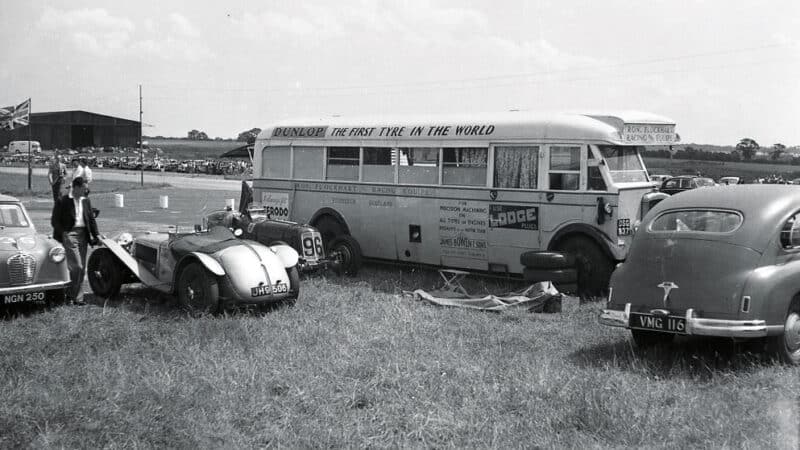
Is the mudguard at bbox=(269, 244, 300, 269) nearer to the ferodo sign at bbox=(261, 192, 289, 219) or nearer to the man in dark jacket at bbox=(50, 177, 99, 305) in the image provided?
the man in dark jacket at bbox=(50, 177, 99, 305)

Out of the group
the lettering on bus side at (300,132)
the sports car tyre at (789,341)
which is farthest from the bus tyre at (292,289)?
the sports car tyre at (789,341)

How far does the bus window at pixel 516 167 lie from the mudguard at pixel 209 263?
468cm

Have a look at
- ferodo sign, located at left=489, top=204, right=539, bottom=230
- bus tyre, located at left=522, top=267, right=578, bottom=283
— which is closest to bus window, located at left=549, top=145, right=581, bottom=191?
ferodo sign, located at left=489, top=204, right=539, bottom=230

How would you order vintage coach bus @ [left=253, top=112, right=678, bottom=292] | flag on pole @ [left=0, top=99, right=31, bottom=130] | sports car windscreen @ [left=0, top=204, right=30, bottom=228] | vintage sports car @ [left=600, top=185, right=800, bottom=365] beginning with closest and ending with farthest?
vintage sports car @ [left=600, top=185, right=800, bottom=365], sports car windscreen @ [left=0, top=204, right=30, bottom=228], vintage coach bus @ [left=253, top=112, right=678, bottom=292], flag on pole @ [left=0, top=99, right=31, bottom=130]

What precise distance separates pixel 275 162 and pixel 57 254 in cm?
604

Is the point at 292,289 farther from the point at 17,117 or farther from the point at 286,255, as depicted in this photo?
the point at 17,117

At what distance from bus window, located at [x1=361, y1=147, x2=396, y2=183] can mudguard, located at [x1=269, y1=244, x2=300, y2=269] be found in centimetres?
354

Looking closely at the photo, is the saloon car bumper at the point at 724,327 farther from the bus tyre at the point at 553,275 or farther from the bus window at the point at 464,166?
the bus window at the point at 464,166

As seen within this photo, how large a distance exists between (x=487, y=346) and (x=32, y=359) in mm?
4375

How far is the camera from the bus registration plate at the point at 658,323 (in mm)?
7078

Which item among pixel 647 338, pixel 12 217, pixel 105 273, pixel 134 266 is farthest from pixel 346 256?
pixel 647 338

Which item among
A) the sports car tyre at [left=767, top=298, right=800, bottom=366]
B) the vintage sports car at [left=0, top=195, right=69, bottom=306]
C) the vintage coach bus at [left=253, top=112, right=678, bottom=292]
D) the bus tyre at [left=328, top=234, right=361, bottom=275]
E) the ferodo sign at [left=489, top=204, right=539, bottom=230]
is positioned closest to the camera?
the sports car tyre at [left=767, top=298, right=800, bottom=366]

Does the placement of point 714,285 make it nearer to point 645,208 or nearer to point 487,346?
point 487,346

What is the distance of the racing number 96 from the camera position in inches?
485
